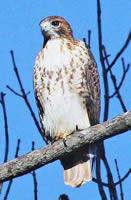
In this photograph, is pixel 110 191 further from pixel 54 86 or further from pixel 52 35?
pixel 52 35

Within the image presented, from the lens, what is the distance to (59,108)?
15.3 ft

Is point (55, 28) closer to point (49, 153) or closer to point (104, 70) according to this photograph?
point (104, 70)

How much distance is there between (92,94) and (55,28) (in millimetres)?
756

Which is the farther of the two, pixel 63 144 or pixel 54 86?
pixel 54 86

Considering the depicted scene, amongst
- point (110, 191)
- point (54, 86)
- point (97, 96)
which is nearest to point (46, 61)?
point (54, 86)

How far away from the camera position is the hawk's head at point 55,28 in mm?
4863

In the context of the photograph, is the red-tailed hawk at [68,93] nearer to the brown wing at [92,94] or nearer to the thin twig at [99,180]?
the brown wing at [92,94]

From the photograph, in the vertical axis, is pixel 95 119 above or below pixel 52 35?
below

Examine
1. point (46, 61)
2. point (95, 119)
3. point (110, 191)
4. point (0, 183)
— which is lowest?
point (110, 191)

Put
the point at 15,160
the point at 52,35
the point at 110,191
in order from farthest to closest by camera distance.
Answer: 1. the point at 52,35
2. the point at 15,160
3. the point at 110,191

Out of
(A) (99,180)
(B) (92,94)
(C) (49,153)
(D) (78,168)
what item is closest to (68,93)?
(B) (92,94)

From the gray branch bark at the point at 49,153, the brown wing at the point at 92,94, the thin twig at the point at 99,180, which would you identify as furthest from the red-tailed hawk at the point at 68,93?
the thin twig at the point at 99,180

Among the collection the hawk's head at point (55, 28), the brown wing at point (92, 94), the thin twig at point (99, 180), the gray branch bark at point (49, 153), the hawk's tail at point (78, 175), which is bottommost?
the thin twig at point (99, 180)

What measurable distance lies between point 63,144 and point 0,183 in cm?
51
